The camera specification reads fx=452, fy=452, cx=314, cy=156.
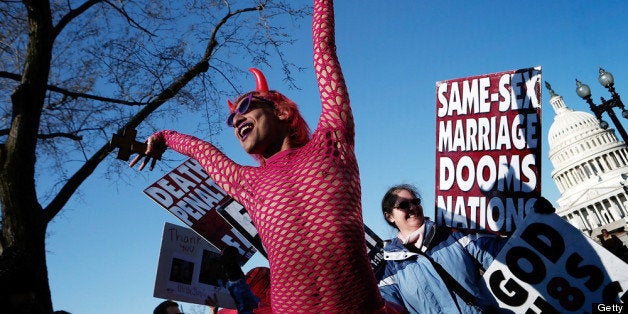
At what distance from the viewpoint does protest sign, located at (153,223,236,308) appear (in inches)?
203

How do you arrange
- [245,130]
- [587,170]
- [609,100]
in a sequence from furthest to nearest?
[587,170] → [609,100] → [245,130]

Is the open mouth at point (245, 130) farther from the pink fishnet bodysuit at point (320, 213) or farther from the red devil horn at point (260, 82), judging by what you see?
the red devil horn at point (260, 82)

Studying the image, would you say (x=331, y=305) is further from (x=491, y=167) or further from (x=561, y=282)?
(x=491, y=167)

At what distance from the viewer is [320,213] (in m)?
1.56

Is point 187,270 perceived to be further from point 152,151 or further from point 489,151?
point 489,151

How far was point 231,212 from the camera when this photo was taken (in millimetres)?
4645

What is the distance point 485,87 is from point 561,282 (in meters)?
1.68

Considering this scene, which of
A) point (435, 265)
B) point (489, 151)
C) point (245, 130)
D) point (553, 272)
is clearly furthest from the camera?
point (489, 151)

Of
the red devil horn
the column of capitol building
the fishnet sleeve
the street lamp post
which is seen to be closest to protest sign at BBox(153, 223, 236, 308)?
the fishnet sleeve

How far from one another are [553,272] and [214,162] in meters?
2.15

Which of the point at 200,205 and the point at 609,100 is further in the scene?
the point at 609,100

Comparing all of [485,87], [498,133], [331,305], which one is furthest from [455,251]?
[331,305]

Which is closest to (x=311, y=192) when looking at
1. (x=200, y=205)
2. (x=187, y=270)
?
(x=200, y=205)

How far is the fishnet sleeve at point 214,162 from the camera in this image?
6.15 ft
